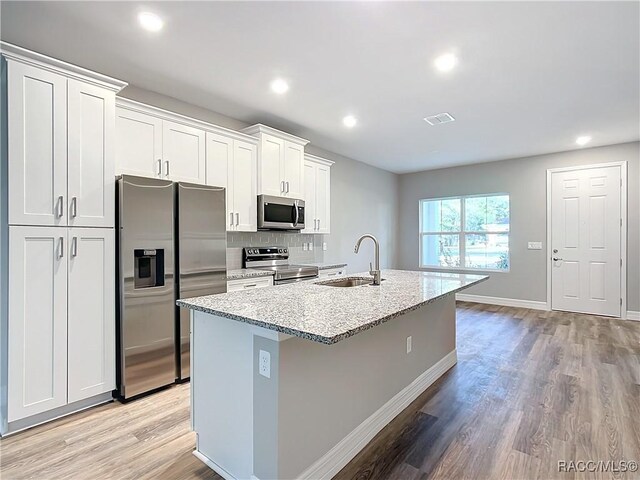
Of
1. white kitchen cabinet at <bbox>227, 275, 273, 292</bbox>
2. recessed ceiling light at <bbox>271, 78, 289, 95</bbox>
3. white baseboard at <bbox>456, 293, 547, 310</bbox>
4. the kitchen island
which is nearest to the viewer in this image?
the kitchen island

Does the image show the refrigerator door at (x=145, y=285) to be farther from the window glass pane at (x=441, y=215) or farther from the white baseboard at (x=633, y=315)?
Result: the white baseboard at (x=633, y=315)

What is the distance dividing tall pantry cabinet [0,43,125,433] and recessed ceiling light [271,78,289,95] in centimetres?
124

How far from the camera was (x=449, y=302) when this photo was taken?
3.17 m

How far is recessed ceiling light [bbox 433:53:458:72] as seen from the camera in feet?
8.58

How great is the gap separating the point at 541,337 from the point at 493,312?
4.54 feet

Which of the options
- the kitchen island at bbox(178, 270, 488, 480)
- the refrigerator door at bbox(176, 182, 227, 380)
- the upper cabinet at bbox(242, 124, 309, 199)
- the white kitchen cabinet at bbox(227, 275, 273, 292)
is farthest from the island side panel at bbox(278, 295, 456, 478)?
the upper cabinet at bbox(242, 124, 309, 199)

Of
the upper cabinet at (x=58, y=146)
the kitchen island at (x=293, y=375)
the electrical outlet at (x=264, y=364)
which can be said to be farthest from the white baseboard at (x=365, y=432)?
the upper cabinet at (x=58, y=146)

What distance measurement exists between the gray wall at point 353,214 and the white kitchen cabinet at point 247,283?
0.62m

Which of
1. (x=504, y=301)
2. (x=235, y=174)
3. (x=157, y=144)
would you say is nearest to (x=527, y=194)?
(x=504, y=301)

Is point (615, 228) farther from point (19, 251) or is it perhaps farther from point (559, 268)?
point (19, 251)

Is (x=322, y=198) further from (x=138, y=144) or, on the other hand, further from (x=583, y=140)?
(x=583, y=140)

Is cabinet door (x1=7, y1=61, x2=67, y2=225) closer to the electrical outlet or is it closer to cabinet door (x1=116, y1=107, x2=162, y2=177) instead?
cabinet door (x1=116, y1=107, x2=162, y2=177)

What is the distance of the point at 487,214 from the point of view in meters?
6.30

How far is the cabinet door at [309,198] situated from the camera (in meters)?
4.63
